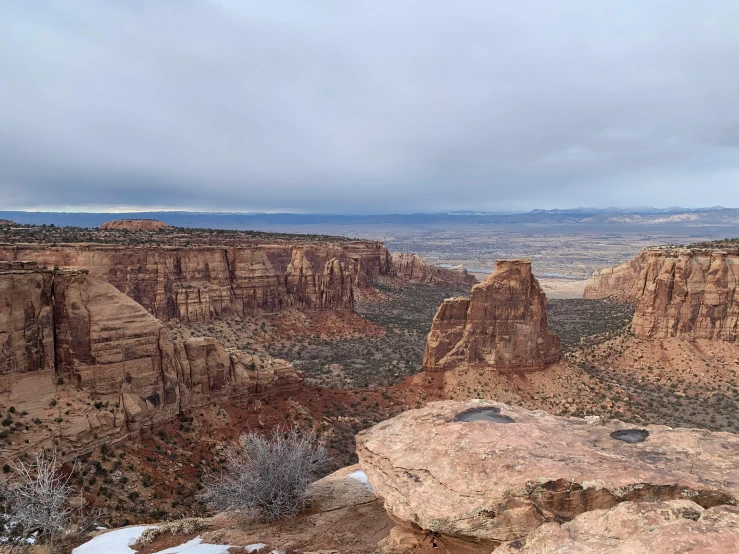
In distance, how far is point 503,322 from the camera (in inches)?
1459

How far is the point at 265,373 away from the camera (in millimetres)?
28047

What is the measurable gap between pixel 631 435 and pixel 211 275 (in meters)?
55.4

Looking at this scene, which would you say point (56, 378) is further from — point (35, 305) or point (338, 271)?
point (338, 271)

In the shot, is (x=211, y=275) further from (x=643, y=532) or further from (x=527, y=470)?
(x=643, y=532)

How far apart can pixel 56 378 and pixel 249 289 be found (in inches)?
1721

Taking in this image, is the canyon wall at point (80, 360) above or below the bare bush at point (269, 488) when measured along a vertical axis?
above

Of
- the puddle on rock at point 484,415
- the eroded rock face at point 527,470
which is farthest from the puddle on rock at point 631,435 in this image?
the puddle on rock at point 484,415

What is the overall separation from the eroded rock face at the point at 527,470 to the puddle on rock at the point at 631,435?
1.1 inches

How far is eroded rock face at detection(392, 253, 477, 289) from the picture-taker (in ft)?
384

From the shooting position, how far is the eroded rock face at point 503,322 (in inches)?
1459

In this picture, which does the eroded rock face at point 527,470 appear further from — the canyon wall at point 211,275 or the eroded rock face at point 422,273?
the eroded rock face at point 422,273

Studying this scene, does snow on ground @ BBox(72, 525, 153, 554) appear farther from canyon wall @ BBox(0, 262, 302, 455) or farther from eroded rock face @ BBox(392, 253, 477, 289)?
eroded rock face @ BBox(392, 253, 477, 289)

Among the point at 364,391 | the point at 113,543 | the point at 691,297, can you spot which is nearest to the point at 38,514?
the point at 113,543

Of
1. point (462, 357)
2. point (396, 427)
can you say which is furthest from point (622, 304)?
point (396, 427)
